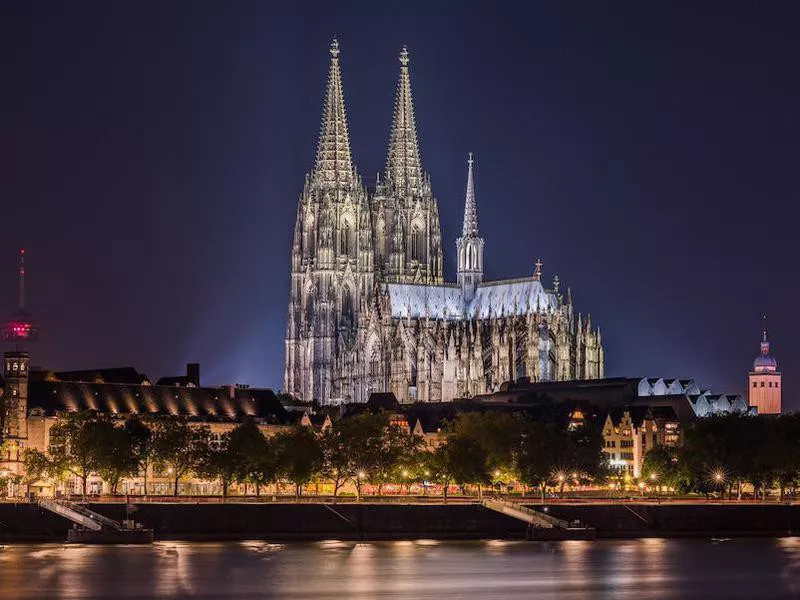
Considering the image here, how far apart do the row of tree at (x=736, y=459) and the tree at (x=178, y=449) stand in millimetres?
31559

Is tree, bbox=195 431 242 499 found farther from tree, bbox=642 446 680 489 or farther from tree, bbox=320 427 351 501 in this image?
tree, bbox=642 446 680 489

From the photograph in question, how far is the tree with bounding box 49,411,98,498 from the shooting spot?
460ft

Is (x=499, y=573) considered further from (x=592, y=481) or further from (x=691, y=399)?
(x=691, y=399)

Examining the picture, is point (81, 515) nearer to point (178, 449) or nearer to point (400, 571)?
point (400, 571)

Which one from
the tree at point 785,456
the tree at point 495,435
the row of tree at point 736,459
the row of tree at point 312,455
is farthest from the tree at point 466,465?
the tree at point 785,456

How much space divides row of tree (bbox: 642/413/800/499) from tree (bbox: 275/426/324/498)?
24186 millimetres

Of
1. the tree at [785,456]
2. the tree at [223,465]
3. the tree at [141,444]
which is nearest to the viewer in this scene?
the tree at [223,465]

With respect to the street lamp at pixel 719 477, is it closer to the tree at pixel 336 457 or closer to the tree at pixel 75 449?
the tree at pixel 336 457

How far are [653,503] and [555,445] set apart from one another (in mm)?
17808

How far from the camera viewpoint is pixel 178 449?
14550 cm

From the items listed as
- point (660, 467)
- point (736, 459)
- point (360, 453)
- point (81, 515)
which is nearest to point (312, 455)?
point (360, 453)

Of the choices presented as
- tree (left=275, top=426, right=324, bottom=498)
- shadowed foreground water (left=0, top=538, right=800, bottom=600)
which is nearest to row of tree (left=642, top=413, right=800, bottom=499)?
tree (left=275, top=426, right=324, bottom=498)

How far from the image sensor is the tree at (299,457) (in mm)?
143000

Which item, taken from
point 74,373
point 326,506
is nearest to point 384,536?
point 326,506
